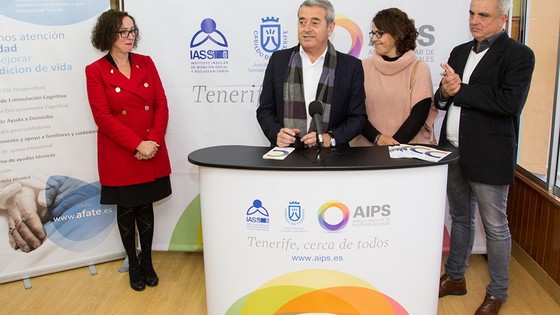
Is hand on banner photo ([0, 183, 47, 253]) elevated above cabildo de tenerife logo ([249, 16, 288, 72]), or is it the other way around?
cabildo de tenerife logo ([249, 16, 288, 72])

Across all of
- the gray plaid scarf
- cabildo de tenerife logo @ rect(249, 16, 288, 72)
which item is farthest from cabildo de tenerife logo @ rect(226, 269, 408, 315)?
cabildo de tenerife logo @ rect(249, 16, 288, 72)

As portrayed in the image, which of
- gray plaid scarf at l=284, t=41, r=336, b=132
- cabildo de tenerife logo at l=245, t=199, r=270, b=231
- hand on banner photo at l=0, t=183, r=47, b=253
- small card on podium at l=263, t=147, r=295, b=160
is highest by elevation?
gray plaid scarf at l=284, t=41, r=336, b=132

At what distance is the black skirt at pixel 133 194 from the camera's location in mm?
A: 3293

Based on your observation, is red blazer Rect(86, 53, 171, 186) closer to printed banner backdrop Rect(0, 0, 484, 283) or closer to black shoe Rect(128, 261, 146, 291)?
printed banner backdrop Rect(0, 0, 484, 283)

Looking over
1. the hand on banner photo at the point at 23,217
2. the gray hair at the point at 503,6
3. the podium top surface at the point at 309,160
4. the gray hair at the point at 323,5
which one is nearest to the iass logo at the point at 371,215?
the podium top surface at the point at 309,160

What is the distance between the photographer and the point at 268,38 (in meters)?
3.54

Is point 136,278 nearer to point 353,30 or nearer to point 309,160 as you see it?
point 309,160

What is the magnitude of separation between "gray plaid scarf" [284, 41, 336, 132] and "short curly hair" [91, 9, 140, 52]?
1.04 meters

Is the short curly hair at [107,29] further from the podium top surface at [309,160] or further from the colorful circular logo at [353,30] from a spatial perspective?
the colorful circular logo at [353,30]

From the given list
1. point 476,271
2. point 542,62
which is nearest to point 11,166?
point 476,271

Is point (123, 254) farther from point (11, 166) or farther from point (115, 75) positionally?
point (115, 75)

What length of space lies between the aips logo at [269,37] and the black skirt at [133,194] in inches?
42.2

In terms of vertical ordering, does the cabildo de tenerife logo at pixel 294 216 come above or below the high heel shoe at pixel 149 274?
above

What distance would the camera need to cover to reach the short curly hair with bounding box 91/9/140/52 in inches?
123
